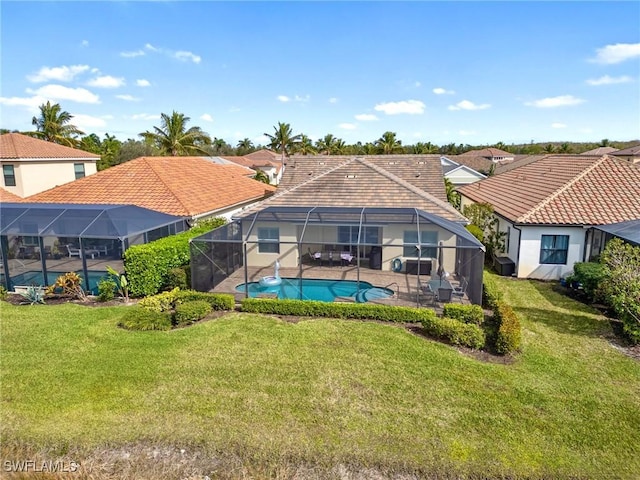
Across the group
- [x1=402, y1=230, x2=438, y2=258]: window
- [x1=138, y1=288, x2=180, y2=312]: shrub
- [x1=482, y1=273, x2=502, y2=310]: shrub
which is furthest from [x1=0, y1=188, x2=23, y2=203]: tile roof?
[x1=482, y1=273, x2=502, y2=310]: shrub

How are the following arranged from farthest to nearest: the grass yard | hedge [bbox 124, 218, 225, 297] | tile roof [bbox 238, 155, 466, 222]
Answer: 1. tile roof [bbox 238, 155, 466, 222]
2. hedge [bbox 124, 218, 225, 297]
3. the grass yard

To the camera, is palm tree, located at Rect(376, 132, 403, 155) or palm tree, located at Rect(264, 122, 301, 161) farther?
palm tree, located at Rect(376, 132, 403, 155)

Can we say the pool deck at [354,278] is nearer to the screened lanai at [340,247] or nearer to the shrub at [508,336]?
the screened lanai at [340,247]

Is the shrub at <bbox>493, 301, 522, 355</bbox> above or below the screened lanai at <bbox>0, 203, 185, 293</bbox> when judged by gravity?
below

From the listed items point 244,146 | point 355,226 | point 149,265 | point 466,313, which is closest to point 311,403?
point 466,313

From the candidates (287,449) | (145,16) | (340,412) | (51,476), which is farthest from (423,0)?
(51,476)

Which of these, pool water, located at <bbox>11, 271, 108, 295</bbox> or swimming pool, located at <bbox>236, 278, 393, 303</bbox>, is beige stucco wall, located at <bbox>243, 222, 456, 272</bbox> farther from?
pool water, located at <bbox>11, 271, 108, 295</bbox>

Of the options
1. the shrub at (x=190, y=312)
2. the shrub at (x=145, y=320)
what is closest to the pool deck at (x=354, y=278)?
the shrub at (x=190, y=312)
